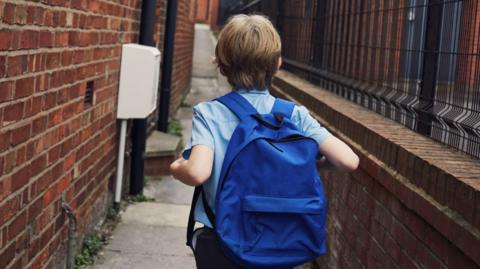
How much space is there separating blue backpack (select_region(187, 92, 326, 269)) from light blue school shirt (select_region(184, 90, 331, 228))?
0.06 metres

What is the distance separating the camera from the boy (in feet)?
8.47

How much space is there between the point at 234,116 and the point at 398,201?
121 cm

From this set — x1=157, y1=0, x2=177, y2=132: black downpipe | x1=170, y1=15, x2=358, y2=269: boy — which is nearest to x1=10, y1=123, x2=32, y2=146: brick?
x1=170, y1=15, x2=358, y2=269: boy

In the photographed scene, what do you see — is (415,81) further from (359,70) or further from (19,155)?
(19,155)

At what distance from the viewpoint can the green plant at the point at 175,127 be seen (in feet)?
31.3

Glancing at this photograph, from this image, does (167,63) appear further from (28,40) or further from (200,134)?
(200,134)

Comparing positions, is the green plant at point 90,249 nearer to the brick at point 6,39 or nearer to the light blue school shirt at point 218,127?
the brick at point 6,39

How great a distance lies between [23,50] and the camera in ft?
10.3

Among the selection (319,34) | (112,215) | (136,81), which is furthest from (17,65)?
(319,34)

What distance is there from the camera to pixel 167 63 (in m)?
9.02

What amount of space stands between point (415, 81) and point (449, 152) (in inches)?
36.2

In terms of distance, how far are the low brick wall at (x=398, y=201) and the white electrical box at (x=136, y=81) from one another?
4.51 ft

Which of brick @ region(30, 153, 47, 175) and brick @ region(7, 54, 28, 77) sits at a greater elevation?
brick @ region(7, 54, 28, 77)

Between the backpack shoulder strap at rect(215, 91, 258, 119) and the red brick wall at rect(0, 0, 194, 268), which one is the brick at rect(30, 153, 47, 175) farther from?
the backpack shoulder strap at rect(215, 91, 258, 119)
